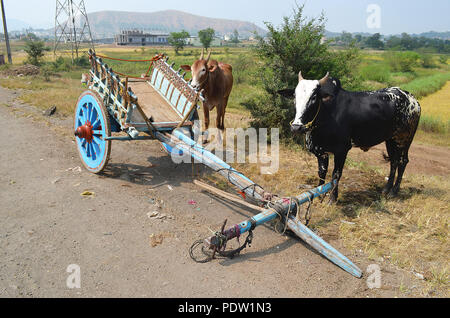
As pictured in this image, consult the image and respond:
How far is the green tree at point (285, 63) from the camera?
842 cm

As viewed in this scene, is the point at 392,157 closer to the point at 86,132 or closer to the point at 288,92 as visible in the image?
the point at 288,92

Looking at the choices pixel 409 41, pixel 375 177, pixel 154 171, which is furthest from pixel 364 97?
pixel 409 41

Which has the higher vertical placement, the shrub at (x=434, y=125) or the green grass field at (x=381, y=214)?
the green grass field at (x=381, y=214)

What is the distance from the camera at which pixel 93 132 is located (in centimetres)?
563

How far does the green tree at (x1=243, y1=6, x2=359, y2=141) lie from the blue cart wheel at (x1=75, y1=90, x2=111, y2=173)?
4359 mm

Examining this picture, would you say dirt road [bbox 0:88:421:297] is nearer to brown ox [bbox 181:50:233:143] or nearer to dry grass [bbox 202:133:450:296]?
dry grass [bbox 202:133:450:296]

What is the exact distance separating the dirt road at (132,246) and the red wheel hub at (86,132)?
0.65 metres

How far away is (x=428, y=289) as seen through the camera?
330 centimetres

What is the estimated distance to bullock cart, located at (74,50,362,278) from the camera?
3867 millimetres

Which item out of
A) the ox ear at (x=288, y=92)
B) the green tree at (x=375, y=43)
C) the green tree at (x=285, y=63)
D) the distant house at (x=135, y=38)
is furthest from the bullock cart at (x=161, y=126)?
the distant house at (x=135, y=38)

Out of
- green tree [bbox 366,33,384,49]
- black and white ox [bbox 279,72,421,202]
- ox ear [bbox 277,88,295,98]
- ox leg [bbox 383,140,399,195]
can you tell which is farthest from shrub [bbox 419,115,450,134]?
green tree [bbox 366,33,384,49]

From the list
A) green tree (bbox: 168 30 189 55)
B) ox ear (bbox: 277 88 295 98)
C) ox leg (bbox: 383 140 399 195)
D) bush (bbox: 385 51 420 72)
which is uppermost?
green tree (bbox: 168 30 189 55)

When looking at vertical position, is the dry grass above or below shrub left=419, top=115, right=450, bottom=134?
above

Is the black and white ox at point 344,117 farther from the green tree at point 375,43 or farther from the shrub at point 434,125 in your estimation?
the green tree at point 375,43
